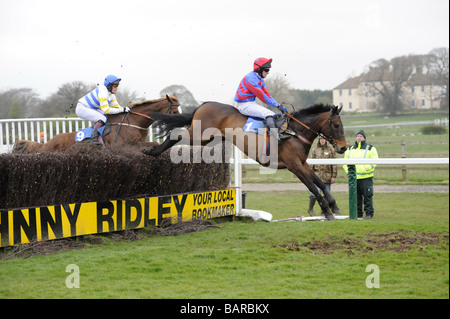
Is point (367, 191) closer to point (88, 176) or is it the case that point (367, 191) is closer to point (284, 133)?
point (284, 133)

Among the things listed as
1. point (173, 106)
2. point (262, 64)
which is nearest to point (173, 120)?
point (173, 106)

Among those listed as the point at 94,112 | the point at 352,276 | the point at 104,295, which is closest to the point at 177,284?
the point at 104,295

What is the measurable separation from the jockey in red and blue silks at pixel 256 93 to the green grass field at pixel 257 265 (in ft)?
5.47

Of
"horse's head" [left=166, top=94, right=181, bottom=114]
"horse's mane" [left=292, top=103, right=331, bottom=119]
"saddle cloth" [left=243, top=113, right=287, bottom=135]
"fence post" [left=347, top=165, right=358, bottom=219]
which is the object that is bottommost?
"fence post" [left=347, top=165, right=358, bottom=219]

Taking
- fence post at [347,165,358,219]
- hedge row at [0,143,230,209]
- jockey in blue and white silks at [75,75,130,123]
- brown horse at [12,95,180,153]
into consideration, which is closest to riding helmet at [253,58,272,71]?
hedge row at [0,143,230,209]

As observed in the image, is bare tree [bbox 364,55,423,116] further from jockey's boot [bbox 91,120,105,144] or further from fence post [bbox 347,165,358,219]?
jockey's boot [bbox 91,120,105,144]

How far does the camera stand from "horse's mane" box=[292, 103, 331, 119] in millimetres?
7863

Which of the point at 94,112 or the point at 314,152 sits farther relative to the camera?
the point at 314,152

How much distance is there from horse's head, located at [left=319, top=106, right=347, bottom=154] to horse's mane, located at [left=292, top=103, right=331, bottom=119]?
0.53 ft

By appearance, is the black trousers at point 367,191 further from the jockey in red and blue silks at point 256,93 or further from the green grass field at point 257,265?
the jockey in red and blue silks at point 256,93
